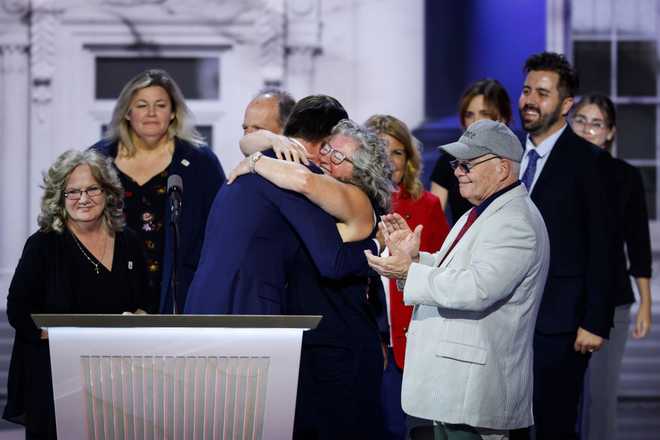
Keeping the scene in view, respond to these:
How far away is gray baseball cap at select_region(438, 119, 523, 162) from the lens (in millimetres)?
2947

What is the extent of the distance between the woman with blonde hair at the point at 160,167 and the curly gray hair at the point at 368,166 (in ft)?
3.78

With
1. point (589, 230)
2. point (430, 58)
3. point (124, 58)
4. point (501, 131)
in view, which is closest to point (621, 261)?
point (589, 230)

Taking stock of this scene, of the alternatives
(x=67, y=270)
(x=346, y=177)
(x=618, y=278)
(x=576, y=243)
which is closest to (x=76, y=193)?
(x=67, y=270)

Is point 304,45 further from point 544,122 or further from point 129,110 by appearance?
point 544,122

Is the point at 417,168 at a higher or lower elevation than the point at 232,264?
higher

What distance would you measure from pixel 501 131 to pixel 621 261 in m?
1.55

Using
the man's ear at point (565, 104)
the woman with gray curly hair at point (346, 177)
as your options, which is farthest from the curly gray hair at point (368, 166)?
the man's ear at point (565, 104)

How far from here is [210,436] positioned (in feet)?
7.48

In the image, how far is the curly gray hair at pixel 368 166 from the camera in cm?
302

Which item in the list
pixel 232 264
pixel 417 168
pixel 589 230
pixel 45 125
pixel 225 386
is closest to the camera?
pixel 225 386

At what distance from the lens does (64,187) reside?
3533mm

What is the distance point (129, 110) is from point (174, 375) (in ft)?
6.80

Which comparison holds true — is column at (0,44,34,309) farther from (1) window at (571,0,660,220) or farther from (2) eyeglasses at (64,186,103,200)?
(1) window at (571,0,660,220)

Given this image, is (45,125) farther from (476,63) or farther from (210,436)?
(210,436)
